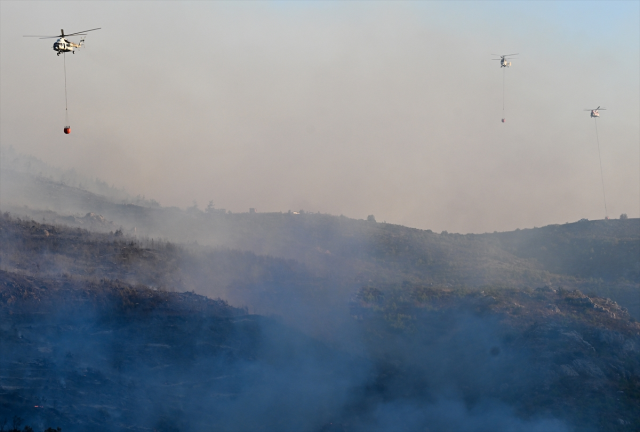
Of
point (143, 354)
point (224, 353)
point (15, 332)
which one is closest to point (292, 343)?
point (224, 353)

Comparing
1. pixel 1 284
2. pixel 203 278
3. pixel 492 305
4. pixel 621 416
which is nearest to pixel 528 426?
pixel 621 416

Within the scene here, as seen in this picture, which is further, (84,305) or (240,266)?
(240,266)

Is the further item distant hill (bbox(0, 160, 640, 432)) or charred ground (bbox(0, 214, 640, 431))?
distant hill (bbox(0, 160, 640, 432))

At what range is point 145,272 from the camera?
44.4 metres

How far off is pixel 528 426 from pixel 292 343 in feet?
48.7

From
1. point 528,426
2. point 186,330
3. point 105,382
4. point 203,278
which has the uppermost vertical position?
point 203,278

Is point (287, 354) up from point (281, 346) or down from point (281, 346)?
down

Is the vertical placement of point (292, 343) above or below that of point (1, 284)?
below

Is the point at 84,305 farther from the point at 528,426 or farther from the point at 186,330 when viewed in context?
the point at 528,426

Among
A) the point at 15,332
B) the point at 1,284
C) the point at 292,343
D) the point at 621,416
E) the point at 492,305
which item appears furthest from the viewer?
the point at 492,305

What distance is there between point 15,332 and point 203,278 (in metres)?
15.4

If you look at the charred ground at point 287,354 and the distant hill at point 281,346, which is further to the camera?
the distant hill at point 281,346

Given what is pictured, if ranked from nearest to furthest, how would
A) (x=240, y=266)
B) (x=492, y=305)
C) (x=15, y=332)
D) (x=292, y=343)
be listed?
(x=15, y=332) < (x=292, y=343) < (x=492, y=305) < (x=240, y=266)

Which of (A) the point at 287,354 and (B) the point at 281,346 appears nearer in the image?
(A) the point at 287,354
